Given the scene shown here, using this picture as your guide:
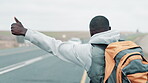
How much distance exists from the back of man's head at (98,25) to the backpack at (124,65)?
30cm

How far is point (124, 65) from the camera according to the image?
9.64 ft

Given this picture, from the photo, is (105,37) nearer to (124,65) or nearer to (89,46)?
(89,46)

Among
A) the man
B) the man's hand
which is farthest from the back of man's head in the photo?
the man's hand

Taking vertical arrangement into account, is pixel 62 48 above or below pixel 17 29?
below

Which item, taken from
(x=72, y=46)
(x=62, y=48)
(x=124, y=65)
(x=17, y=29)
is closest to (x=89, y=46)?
(x=72, y=46)

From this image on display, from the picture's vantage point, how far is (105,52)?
10.1 feet

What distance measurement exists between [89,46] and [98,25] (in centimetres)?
28

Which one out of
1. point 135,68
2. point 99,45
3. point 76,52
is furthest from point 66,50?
point 135,68

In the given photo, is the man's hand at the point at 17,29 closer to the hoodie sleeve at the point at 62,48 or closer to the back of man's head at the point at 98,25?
the hoodie sleeve at the point at 62,48

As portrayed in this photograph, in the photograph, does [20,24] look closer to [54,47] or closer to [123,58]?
[54,47]

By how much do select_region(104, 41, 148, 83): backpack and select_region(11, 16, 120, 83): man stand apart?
0.12m

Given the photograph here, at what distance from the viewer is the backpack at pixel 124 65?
2920 millimetres

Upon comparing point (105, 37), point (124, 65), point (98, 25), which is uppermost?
point (98, 25)

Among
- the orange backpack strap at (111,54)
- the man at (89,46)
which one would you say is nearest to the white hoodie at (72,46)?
the man at (89,46)
